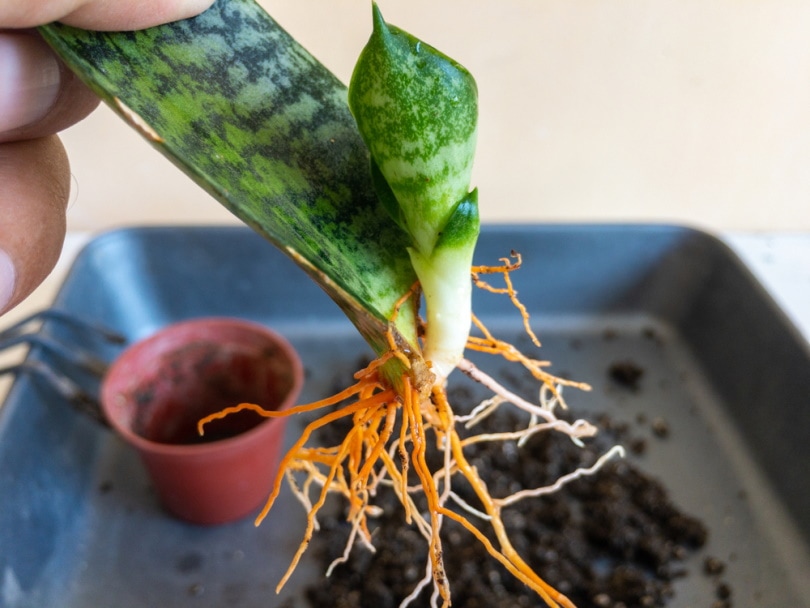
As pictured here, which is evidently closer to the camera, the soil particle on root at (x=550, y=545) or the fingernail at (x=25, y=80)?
the fingernail at (x=25, y=80)

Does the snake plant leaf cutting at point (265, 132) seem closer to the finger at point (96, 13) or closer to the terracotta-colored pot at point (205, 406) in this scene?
the finger at point (96, 13)

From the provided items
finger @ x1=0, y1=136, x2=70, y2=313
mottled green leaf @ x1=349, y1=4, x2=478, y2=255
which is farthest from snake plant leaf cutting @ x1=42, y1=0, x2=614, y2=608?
finger @ x1=0, y1=136, x2=70, y2=313

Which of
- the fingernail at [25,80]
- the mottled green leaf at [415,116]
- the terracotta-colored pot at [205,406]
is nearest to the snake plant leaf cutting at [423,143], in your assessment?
the mottled green leaf at [415,116]

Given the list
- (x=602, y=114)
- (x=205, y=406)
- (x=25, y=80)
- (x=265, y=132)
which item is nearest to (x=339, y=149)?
(x=265, y=132)

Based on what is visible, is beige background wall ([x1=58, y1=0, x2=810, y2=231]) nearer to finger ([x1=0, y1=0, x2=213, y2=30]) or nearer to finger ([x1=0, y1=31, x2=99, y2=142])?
finger ([x1=0, y1=31, x2=99, y2=142])

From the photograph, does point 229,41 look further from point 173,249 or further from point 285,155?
point 173,249
